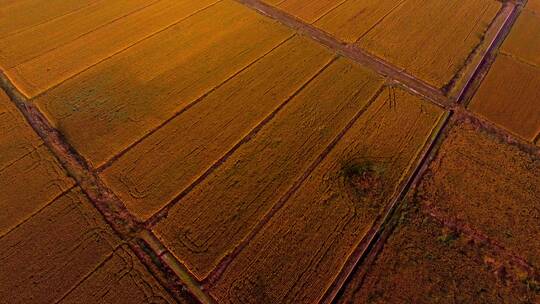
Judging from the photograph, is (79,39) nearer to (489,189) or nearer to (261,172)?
(261,172)

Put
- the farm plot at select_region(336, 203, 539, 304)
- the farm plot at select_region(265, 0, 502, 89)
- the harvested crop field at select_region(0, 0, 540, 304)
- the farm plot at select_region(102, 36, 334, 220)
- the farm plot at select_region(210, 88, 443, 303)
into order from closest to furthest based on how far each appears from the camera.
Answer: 1. the farm plot at select_region(336, 203, 539, 304)
2. the farm plot at select_region(210, 88, 443, 303)
3. the harvested crop field at select_region(0, 0, 540, 304)
4. the farm plot at select_region(102, 36, 334, 220)
5. the farm plot at select_region(265, 0, 502, 89)

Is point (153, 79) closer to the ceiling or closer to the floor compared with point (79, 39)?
closer to the floor

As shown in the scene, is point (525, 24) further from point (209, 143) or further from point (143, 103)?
point (143, 103)

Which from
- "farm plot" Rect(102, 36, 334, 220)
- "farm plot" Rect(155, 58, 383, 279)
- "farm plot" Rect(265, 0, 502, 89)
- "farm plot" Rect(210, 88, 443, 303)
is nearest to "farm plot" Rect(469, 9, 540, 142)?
"farm plot" Rect(265, 0, 502, 89)

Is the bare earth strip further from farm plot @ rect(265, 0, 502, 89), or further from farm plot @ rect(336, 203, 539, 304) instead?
farm plot @ rect(336, 203, 539, 304)

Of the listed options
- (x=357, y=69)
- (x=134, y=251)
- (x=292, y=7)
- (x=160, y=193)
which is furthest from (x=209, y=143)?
(x=292, y=7)

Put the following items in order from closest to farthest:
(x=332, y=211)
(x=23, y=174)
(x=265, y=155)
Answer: (x=332, y=211), (x=23, y=174), (x=265, y=155)

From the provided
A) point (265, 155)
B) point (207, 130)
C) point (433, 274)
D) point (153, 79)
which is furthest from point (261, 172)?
point (153, 79)

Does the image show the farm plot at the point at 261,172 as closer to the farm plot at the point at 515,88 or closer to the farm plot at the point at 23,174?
the farm plot at the point at 23,174

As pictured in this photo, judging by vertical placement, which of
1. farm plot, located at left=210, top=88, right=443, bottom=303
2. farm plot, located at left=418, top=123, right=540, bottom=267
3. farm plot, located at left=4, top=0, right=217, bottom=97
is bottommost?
farm plot, located at left=418, top=123, right=540, bottom=267
